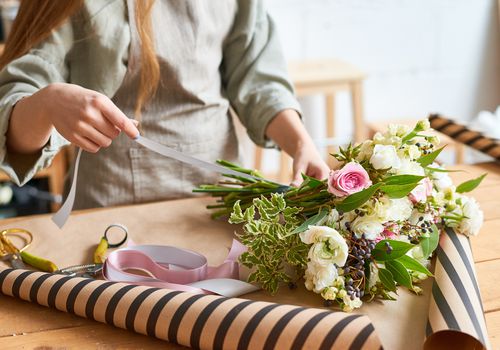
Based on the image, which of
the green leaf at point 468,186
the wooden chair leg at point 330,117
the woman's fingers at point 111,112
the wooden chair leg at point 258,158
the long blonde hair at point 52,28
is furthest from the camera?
the wooden chair leg at point 330,117

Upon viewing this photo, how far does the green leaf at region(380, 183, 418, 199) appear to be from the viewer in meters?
0.81

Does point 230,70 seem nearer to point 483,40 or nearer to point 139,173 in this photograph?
point 139,173

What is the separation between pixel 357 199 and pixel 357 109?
6.74 feet

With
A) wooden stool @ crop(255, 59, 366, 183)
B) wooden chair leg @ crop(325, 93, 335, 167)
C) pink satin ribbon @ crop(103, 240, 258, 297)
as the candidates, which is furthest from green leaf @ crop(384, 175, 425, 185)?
wooden chair leg @ crop(325, 93, 335, 167)

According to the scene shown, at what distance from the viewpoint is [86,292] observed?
779mm

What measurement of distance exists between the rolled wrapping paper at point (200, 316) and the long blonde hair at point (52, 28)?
50 centimetres

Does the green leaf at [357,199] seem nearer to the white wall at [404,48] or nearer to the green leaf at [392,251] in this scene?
the green leaf at [392,251]

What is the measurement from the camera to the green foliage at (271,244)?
81 cm

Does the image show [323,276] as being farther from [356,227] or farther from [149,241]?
[149,241]

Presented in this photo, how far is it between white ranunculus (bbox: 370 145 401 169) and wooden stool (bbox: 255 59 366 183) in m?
1.85

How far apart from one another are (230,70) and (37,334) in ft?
2.50

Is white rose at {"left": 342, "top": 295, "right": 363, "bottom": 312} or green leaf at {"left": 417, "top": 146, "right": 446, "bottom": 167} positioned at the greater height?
green leaf at {"left": 417, "top": 146, "right": 446, "bottom": 167}

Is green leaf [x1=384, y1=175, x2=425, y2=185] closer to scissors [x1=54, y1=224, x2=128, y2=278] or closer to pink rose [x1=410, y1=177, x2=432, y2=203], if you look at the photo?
pink rose [x1=410, y1=177, x2=432, y2=203]

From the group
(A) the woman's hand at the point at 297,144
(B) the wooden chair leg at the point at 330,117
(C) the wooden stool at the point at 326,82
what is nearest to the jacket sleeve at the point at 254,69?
(A) the woman's hand at the point at 297,144
